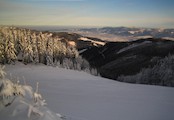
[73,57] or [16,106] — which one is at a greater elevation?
[16,106]

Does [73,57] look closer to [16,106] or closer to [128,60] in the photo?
[128,60]

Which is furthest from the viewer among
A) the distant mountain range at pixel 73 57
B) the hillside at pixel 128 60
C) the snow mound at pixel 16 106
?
the hillside at pixel 128 60

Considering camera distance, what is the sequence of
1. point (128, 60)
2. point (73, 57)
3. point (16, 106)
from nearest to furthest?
1. point (16, 106)
2. point (73, 57)
3. point (128, 60)

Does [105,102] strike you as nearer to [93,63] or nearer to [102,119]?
[102,119]

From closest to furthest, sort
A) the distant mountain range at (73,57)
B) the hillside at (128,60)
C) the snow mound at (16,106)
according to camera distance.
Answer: the snow mound at (16,106)
the distant mountain range at (73,57)
the hillside at (128,60)

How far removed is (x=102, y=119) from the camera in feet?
34.8

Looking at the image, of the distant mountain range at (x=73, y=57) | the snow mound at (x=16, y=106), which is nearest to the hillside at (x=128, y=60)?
the distant mountain range at (x=73, y=57)

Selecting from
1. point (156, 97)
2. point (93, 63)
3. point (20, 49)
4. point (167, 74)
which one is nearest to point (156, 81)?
point (167, 74)

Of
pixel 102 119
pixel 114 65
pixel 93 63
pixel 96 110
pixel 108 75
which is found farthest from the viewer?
pixel 93 63

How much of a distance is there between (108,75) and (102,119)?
7928 centimetres

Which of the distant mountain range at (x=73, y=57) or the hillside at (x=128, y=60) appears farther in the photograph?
the hillside at (x=128, y=60)

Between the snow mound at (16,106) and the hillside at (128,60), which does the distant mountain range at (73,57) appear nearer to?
the hillside at (128,60)

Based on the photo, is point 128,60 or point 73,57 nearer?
point 73,57

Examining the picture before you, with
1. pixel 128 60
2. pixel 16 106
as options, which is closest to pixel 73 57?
pixel 128 60
